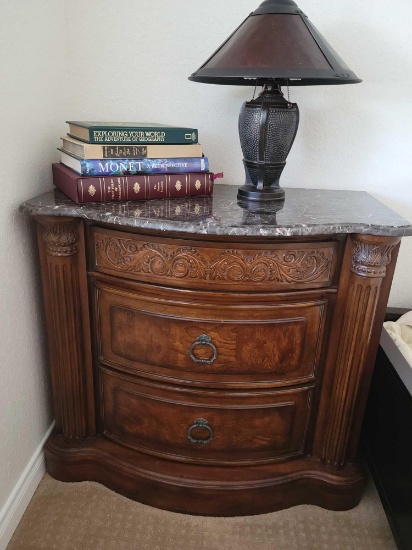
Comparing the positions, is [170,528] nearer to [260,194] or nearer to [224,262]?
[224,262]

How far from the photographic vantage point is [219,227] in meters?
0.87

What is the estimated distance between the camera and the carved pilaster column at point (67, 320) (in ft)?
3.33

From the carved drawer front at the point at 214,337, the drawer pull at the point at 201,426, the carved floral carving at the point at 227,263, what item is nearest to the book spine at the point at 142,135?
the carved floral carving at the point at 227,263

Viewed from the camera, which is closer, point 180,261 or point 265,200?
point 180,261

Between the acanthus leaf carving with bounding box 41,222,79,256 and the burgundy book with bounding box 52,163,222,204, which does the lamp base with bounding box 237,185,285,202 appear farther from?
the acanthus leaf carving with bounding box 41,222,79,256

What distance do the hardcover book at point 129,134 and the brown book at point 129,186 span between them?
0.27 ft

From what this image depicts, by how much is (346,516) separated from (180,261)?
33.5 inches

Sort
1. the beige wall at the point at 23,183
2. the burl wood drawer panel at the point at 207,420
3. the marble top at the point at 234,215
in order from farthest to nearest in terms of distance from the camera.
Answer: the burl wood drawer panel at the point at 207,420 < the beige wall at the point at 23,183 < the marble top at the point at 234,215

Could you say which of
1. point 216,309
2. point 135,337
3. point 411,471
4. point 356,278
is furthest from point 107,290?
point 411,471

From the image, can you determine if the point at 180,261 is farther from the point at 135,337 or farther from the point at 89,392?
the point at 89,392

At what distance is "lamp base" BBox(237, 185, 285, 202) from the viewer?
3.54 ft

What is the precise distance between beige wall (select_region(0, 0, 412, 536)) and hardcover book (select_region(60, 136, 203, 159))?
0.13m

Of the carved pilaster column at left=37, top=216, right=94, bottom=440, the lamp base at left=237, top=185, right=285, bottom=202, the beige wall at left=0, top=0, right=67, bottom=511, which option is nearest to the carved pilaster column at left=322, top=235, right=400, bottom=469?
the lamp base at left=237, top=185, right=285, bottom=202

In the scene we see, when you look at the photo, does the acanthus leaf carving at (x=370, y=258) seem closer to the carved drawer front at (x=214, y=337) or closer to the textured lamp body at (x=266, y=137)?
the carved drawer front at (x=214, y=337)
